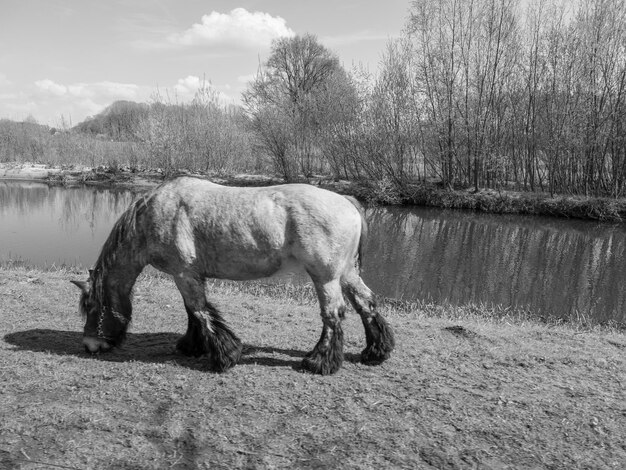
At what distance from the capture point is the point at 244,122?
3328cm

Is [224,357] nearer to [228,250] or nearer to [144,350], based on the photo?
[228,250]

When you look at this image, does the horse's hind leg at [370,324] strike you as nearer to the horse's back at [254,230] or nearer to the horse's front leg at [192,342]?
the horse's back at [254,230]

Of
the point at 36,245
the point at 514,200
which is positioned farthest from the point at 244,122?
the point at 36,245

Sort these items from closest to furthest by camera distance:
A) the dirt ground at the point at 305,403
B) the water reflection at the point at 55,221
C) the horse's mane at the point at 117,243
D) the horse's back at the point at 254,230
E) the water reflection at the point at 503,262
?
the dirt ground at the point at 305,403
the horse's back at the point at 254,230
the horse's mane at the point at 117,243
the water reflection at the point at 503,262
the water reflection at the point at 55,221

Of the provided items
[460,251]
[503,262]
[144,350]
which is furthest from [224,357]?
[460,251]

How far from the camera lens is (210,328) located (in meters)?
4.49

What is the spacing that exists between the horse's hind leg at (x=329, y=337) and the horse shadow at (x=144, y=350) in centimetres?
22

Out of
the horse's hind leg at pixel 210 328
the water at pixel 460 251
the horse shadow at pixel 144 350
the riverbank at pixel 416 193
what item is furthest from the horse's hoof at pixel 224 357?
the riverbank at pixel 416 193

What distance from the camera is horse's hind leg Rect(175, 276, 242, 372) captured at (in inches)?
173

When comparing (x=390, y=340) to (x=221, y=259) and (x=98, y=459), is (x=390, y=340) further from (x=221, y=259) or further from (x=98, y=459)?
(x=98, y=459)

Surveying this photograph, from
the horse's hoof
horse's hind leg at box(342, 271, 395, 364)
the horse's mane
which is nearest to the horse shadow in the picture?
the horse's hoof

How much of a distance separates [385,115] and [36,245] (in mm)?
19970

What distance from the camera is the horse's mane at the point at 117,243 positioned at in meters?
4.55

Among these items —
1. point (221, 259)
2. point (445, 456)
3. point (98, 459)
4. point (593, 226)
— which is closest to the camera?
point (98, 459)
